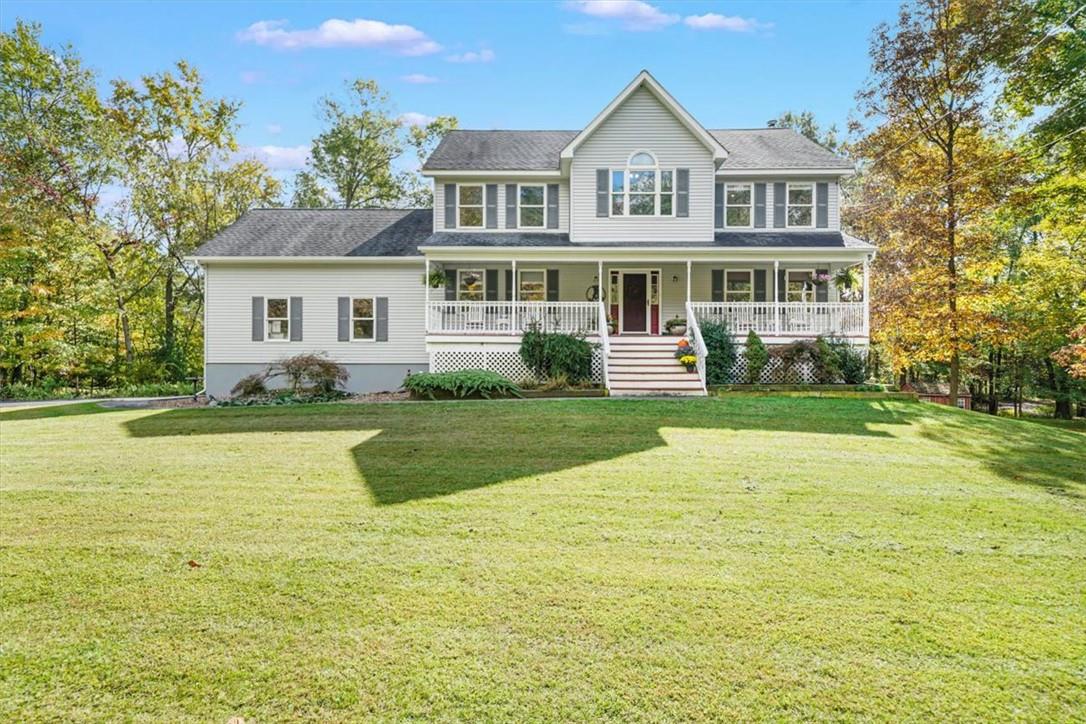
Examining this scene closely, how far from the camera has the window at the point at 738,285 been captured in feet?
61.3

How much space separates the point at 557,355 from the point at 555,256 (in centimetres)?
324

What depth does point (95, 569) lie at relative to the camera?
4.23 metres

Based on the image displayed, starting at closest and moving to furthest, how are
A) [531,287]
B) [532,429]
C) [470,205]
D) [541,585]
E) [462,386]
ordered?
[541,585] < [532,429] < [462,386] < [470,205] < [531,287]

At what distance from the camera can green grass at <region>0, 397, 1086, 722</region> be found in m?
2.88

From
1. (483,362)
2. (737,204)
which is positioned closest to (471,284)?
(483,362)

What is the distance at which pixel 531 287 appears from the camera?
1900 cm

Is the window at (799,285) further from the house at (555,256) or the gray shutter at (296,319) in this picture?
the gray shutter at (296,319)

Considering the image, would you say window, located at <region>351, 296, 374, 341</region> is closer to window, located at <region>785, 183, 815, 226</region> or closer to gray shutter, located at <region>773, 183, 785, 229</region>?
gray shutter, located at <region>773, 183, 785, 229</region>

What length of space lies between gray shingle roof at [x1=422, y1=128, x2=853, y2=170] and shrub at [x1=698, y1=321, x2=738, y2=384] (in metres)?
6.03

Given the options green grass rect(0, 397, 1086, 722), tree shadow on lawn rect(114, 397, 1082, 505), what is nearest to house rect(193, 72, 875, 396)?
tree shadow on lawn rect(114, 397, 1082, 505)

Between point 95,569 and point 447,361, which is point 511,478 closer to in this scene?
point 95,569

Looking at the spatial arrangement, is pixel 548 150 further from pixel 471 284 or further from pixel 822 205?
pixel 822 205

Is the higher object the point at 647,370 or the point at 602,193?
the point at 602,193

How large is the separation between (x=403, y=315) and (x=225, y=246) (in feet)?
19.5
